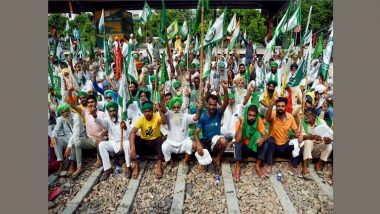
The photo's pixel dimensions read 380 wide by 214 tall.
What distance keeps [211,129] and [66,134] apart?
2.80 meters

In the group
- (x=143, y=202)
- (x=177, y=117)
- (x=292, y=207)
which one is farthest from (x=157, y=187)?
(x=292, y=207)

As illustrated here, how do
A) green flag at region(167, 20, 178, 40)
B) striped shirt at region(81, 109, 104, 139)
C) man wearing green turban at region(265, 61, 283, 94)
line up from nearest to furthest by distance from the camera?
striped shirt at region(81, 109, 104, 139)
man wearing green turban at region(265, 61, 283, 94)
green flag at region(167, 20, 178, 40)

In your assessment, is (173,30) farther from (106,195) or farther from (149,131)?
(106,195)

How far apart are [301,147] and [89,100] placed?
403 centimetres

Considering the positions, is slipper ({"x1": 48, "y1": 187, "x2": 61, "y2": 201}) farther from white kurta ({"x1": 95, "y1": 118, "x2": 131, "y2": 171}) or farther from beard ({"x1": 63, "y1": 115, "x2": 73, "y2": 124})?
beard ({"x1": 63, "y1": 115, "x2": 73, "y2": 124})

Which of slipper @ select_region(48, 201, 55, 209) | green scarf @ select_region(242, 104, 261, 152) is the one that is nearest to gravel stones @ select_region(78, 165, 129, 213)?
slipper @ select_region(48, 201, 55, 209)

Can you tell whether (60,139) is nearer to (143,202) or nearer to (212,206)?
(143,202)

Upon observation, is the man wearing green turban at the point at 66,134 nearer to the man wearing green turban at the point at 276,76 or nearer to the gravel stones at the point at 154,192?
the gravel stones at the point at 154,192

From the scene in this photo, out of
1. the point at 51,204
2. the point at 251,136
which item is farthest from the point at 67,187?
the point at 251,136

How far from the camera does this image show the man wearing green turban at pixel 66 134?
218 inches

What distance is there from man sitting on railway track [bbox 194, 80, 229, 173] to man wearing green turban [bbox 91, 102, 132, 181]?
1.31 m

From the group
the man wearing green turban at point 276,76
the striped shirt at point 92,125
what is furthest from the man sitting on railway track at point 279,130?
the striped shirt at point 92,125

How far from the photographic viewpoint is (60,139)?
5637 millimetres

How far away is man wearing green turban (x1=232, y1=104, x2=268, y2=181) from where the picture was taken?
17.1ft
